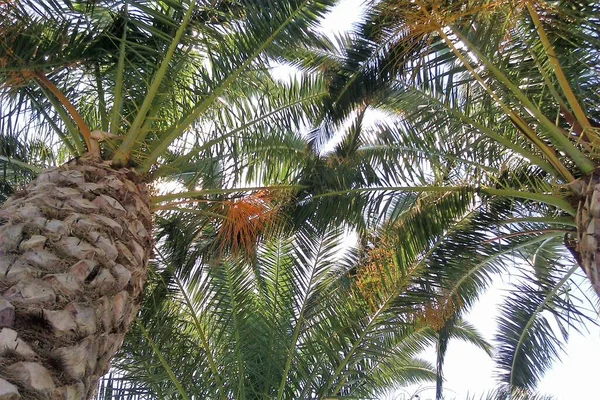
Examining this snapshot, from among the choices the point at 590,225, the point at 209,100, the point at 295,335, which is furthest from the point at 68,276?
the point at 590,225

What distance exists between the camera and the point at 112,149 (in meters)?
4.55

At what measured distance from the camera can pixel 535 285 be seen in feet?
21.8

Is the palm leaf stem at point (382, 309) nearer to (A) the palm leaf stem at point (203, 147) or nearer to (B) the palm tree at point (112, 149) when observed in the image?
(B) the palm tree at point (112, 149)

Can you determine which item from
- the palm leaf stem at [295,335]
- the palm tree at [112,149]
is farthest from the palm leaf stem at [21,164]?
the palm leaf stem at [295,335]

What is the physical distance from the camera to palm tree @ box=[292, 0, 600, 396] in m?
4.55

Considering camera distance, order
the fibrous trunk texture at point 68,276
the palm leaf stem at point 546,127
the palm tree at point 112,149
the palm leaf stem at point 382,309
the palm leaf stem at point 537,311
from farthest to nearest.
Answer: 1. the palm leaf stem at point 537,311
2. the palm leaf stem at point 382,309
3. the palm leaf stem at point 546,127
4. the palm tree at point 112,149
5. the fibrous trunk texture at point 68,276

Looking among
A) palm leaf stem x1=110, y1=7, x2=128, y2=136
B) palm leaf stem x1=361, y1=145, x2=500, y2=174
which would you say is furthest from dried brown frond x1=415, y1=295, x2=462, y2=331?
palm leaf stem x1=110, y1=7, x2=128, y2=136

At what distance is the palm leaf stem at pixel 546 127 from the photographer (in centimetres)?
438

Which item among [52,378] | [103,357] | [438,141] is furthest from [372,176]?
[52,378]

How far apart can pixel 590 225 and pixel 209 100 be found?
2946mm

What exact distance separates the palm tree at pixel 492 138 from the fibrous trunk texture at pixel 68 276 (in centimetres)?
223

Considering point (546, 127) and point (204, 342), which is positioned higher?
point (546, 127)

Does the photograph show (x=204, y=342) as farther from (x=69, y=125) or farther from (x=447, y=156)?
(x=447, y=156)

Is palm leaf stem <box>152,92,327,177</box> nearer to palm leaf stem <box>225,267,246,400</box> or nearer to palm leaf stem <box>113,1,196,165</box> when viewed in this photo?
palm leaf stem <box>113,1,196,165</box>
